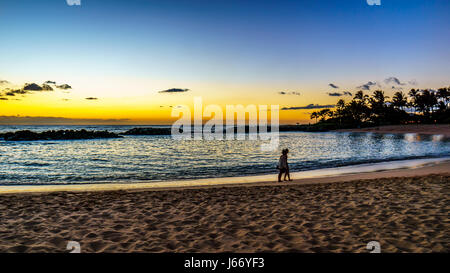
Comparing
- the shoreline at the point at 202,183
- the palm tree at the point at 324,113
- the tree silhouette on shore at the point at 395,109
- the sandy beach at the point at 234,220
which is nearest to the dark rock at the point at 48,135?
the shoreline at the point at 202,183

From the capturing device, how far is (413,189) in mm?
10172

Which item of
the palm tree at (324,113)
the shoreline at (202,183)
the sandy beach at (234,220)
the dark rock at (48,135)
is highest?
the palm tree at (324,113)

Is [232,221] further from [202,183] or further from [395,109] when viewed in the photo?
[395,109]

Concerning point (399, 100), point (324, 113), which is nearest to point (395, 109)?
point (399, 100)

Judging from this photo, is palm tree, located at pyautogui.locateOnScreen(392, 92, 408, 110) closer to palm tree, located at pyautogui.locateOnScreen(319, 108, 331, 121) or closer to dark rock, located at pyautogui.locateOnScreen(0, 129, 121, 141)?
palm tree, located at pyautogui.locateOnScreen(319, 108, 331, 121)

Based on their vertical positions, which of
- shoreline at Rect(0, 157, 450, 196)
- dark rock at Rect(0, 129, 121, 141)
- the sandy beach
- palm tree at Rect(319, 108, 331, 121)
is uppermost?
palm tree at Rect(319, 108, 331, 121)

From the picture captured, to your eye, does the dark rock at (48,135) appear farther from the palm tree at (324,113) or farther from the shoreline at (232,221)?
the palm tree at (324,113)

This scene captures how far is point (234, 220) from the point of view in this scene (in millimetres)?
7137

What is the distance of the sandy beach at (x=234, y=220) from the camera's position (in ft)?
18.1

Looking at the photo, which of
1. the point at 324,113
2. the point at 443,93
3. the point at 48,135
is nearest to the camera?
the point at 48,135

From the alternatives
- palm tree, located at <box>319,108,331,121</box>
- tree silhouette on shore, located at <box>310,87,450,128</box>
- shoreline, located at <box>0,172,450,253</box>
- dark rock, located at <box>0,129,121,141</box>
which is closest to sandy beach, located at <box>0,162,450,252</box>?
shoreline, located at <box>0,172,450,253</box>

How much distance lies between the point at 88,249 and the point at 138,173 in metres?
12.9

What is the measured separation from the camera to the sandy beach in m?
5.52
